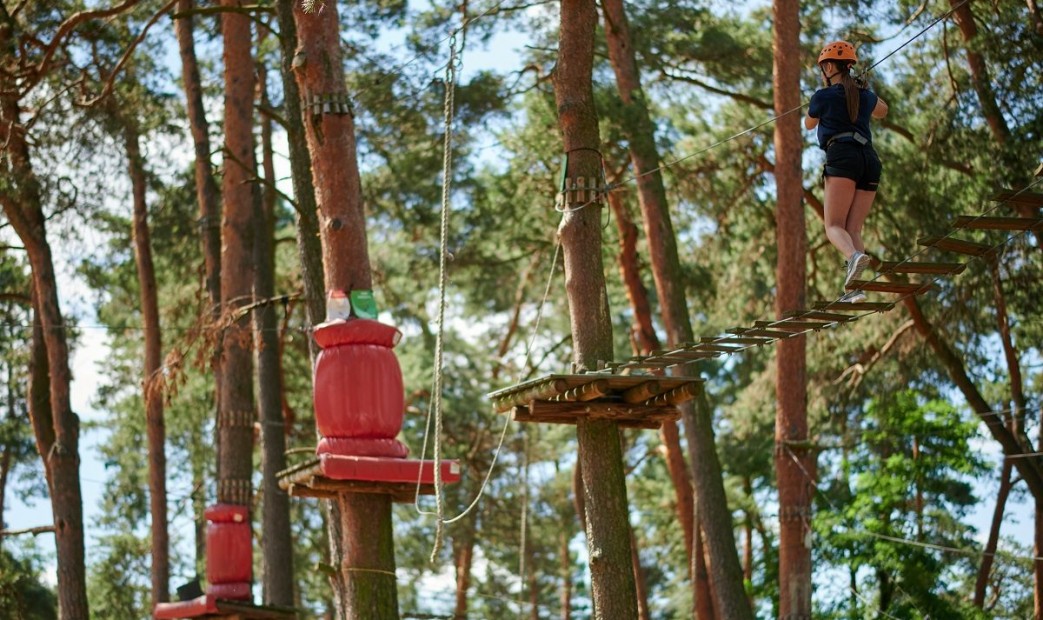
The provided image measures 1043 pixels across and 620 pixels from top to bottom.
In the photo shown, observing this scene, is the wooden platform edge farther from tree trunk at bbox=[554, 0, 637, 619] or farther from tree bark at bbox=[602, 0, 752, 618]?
tree bark at bbox=[602, 0, 752, 618]

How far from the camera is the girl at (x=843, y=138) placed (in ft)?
23.5

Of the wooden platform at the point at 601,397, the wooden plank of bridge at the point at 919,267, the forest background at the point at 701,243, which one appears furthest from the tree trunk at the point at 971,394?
the wooden plank of bridge at the point at 919,267

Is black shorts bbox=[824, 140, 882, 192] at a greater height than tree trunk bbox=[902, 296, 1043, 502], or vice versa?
tree trunk bbox=[902, 296, 1043, 502]

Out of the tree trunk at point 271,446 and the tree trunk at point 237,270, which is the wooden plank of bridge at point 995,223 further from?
the tree trunk at point 271,446

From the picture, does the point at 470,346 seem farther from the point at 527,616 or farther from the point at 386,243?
the point at 527,616

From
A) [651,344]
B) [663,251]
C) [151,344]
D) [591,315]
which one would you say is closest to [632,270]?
[651,344]

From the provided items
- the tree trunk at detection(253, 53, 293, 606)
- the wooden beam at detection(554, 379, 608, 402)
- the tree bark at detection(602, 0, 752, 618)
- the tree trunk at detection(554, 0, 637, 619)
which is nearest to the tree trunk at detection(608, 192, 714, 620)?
the tree bark at detection(602, 0, 752, 618)

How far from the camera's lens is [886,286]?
6879 millimetres

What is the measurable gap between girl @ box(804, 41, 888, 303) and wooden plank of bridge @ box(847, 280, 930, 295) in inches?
9.2

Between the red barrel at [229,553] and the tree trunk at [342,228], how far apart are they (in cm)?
177

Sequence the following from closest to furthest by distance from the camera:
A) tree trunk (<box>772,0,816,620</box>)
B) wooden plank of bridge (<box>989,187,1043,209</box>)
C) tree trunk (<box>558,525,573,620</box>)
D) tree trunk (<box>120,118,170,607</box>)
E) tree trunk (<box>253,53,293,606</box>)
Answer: wooden plank of bridge (<box>989,187,1043,209</box>), tree trunk (<box>772,0,816,620</box>), tree trunk (<box>253,53,293,606</box>), tree trunk (<box>120,118,170,607</box>), tree trunk (<box>558,525,573,620</box>)

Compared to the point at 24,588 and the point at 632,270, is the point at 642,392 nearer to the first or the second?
the point at 632,270

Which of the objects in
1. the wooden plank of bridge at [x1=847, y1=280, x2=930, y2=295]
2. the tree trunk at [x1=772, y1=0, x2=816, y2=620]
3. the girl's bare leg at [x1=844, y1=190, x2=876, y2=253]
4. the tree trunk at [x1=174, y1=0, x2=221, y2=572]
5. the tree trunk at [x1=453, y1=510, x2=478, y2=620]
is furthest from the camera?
the tree trunk at [x1=453, y1=510, x2=478, y2=620]

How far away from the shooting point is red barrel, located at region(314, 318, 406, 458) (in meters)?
8.88
